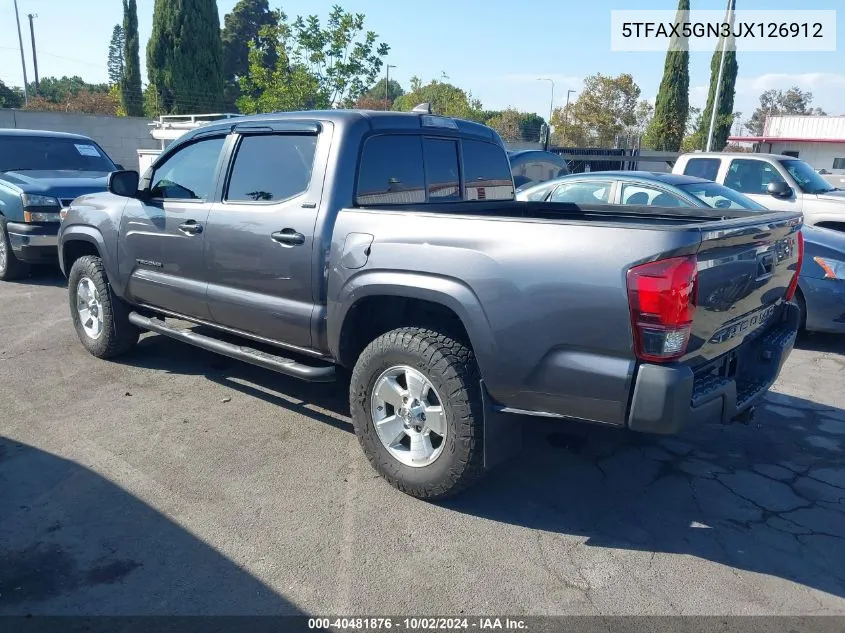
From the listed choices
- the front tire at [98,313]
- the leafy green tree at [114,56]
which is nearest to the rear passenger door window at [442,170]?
the front tire at [98,313]

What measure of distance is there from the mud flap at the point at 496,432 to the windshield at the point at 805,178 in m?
7.82

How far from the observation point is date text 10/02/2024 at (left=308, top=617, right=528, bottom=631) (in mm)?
2646

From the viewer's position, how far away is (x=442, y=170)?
4.43 m

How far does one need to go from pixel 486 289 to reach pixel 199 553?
5.86 feet

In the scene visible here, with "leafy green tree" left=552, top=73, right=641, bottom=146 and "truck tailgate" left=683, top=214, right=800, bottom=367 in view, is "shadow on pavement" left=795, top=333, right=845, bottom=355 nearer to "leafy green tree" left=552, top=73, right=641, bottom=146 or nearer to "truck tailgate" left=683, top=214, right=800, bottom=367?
"truck tailgate" left=683, top=214, right=800, bottom=367

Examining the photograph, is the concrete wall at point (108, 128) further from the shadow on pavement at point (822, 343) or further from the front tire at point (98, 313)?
the shadow on pavement at point (822, 343)

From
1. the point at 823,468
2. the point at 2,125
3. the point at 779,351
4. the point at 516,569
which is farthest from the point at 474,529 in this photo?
the point at 2,125

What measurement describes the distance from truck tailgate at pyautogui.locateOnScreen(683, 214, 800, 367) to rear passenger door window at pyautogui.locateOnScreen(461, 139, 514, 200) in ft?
6.28

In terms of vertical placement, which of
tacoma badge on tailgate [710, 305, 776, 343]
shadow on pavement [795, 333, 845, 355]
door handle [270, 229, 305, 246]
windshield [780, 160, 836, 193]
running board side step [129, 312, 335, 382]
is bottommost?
shadow on pavement [795, 333, 845, 355]

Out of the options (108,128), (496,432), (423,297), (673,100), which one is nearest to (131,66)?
(108,128)

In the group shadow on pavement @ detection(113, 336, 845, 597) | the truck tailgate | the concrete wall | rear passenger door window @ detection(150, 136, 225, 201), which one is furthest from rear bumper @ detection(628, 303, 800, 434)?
the concrete wall

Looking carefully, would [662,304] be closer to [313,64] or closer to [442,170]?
[442,170]

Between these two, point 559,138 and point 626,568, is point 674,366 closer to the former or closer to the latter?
point 626,568

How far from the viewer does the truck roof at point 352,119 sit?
13.0ft
